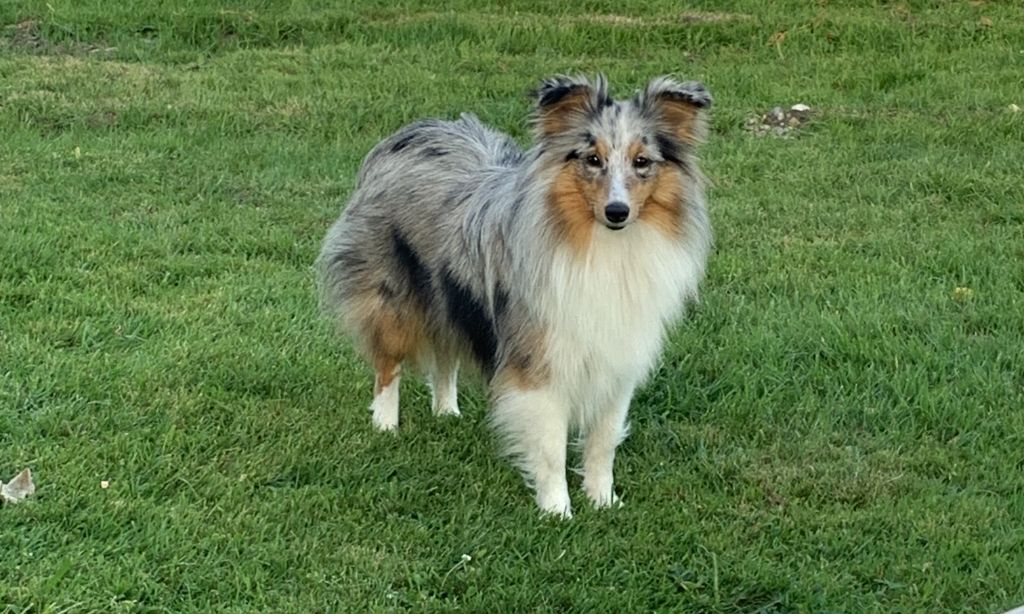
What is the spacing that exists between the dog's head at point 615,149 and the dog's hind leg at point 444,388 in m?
1.22

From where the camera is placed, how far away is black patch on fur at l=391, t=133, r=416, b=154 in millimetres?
4934

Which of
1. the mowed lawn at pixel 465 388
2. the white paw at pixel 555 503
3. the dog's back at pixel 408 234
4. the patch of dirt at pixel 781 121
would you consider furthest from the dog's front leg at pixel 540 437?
the patch of dirt at pixel 781 121

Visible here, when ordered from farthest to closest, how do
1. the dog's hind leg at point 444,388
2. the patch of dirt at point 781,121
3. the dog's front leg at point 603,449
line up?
the patch of dirt at point 781,121 → the dog's hind leg at point 444,388 → the dog's front leg at point 603,449

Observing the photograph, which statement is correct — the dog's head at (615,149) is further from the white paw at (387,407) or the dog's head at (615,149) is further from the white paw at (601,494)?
the white paw at (387,407)

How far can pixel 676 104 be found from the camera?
12.7 feet

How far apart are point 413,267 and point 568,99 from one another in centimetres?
114

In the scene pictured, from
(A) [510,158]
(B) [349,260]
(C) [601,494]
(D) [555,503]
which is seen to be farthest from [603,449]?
(B) [349,260]

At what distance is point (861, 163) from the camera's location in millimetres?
8328

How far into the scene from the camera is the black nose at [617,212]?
3.69m

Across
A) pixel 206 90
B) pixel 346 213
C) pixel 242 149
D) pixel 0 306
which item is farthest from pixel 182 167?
pixel 346 213

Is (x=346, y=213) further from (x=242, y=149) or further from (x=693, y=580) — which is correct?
(x=242, y=149)

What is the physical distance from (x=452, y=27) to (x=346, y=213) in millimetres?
6666

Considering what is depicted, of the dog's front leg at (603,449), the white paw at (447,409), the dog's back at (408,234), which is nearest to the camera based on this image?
the dog's front leg at (603,449)

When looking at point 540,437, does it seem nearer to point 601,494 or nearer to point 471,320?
Answer: point 601,494
